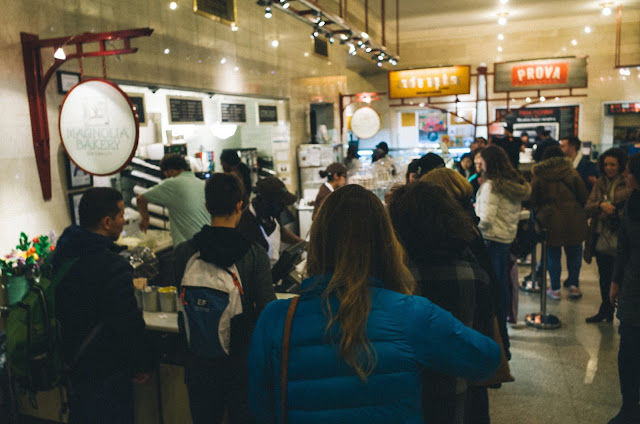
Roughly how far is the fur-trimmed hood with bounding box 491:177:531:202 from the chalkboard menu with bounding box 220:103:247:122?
4254mm

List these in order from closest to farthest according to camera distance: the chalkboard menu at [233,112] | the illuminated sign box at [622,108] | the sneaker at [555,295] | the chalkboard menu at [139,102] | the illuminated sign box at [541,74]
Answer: the sneaker at [555,295], the chalkboard menu at [139,102], the chalkboard menu at [233,112], the illuminated sign box at [541,74], the illuminated sign box at [622,108]

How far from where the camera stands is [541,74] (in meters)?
11.5

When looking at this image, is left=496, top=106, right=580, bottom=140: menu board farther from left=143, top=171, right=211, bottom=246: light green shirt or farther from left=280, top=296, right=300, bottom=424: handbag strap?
left=280, top=296, right=300, bottom=424: handbag strap

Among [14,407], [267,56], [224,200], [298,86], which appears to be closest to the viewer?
[224,200]

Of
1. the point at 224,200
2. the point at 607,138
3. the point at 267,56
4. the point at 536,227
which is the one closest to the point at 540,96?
the point at 607,138

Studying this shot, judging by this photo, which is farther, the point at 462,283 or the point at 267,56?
the point at 267,56

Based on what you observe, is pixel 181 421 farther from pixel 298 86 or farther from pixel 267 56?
pixel 298 86

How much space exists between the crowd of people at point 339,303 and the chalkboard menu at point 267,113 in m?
3.19

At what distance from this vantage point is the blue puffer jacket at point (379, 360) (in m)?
1.47

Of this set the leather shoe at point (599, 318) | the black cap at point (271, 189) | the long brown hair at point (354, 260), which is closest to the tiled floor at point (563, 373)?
the leather shoe at point (599, 318)

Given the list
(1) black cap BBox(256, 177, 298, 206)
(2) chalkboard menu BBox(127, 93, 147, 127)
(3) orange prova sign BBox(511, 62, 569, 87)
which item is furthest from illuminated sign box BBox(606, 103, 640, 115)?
(1) black cap BBox(256, 177, 298, 206)

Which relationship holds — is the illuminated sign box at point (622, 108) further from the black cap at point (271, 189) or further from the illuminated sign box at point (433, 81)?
the black cap at point (271, 189)

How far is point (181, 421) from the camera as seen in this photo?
126 inches

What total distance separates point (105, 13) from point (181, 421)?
3.43m
